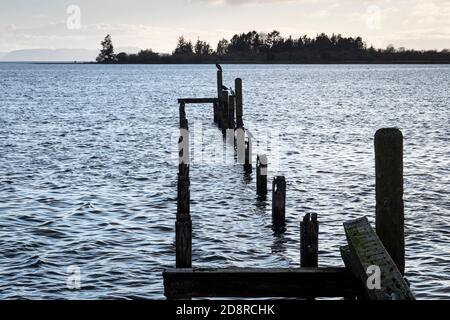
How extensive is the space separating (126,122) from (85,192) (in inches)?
1238

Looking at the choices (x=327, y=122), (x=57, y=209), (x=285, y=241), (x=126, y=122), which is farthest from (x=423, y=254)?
(x=126, y=122)

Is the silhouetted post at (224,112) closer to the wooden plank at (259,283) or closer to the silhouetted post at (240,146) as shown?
the silhouetted post at (240,146)

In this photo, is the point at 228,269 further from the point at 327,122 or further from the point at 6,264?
the point at 327,122

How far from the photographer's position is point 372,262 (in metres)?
6.71

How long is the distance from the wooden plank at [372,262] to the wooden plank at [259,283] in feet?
0.83

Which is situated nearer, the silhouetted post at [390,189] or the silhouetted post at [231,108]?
the silhouetted post at [390,189]

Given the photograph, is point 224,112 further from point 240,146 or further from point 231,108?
point 240,146

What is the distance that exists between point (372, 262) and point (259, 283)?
4.04ft

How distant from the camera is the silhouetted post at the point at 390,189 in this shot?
719 cm

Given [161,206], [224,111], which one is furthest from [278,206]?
[224,111]

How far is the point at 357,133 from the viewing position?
43.6m

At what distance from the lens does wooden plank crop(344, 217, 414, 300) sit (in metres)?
6.37

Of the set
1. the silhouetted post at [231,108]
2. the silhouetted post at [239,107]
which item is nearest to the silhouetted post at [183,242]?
the silhouetted post at [239,107]

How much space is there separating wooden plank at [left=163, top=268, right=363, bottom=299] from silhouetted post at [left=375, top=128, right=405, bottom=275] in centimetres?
63
